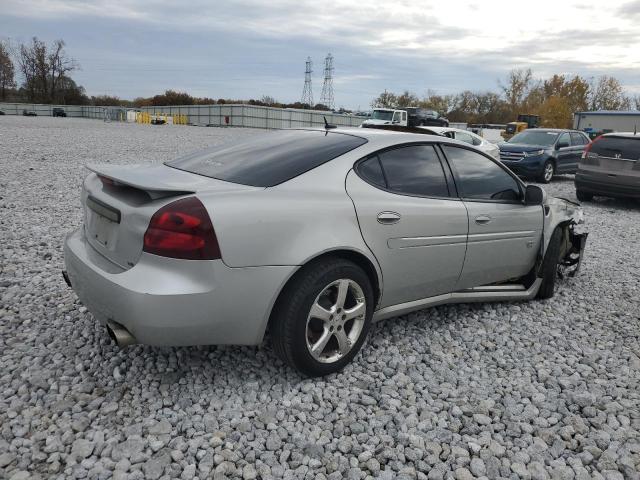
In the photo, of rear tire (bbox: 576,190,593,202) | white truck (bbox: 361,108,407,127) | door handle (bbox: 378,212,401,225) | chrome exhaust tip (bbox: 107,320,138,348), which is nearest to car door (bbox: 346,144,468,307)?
door handle (bbox: 378,212,401,225)

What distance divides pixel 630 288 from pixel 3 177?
32.9 feet

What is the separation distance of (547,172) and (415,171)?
12.2 metres

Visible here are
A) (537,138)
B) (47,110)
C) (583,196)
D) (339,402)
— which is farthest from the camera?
(47,110)

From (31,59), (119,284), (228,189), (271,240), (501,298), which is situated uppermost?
(31,59)

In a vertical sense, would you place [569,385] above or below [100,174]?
below

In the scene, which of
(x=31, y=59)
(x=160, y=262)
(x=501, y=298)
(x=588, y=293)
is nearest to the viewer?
(x=160, y=262)

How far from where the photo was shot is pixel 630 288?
5238 mm

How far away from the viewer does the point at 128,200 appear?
2.75 m

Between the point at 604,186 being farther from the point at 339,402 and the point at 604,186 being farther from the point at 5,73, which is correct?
the point at 5,73

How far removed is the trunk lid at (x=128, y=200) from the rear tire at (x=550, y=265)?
298 centimetres

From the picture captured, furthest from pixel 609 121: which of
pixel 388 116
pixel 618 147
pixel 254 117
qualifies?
pixel 618 147

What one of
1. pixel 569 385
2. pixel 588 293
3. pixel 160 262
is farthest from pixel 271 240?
pixel 588 293

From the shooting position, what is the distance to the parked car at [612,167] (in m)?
9.96

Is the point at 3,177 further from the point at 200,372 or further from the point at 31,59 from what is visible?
the point at 31,59
